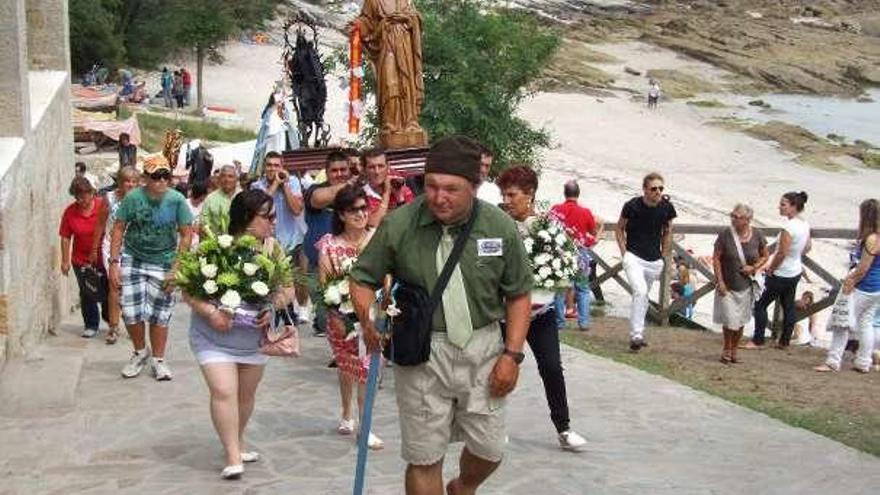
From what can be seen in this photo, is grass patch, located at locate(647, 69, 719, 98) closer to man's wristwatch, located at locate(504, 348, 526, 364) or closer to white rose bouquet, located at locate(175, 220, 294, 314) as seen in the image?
white rose bouquet, located at locate(175, 220, 294, 314)

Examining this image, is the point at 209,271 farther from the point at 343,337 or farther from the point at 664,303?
the point at 664,303

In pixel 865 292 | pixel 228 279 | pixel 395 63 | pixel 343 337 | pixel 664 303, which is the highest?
pixel 395 63

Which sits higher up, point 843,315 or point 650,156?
point 843,315

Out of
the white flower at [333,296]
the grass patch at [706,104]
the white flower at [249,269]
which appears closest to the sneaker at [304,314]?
the white flower at [333,296]

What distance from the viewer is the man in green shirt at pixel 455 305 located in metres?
4.99

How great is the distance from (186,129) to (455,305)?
3067cm

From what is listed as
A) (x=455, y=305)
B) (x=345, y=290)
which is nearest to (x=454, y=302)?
(x=455, y=305)

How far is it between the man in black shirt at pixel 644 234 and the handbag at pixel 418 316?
609 cm

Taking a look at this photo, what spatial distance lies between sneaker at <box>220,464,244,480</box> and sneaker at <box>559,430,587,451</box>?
2.05m

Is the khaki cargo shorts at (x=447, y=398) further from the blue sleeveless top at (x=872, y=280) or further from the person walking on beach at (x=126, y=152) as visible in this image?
the person walking on beach at (x=126, y=152)

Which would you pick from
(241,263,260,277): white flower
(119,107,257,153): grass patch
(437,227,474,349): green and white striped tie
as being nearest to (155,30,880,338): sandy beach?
(119,107,257,153): grass patch

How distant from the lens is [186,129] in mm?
34531

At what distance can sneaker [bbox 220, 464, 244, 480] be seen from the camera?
6.52 meters

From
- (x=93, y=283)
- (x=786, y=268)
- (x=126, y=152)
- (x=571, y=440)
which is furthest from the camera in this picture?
(x=126, y=152)
